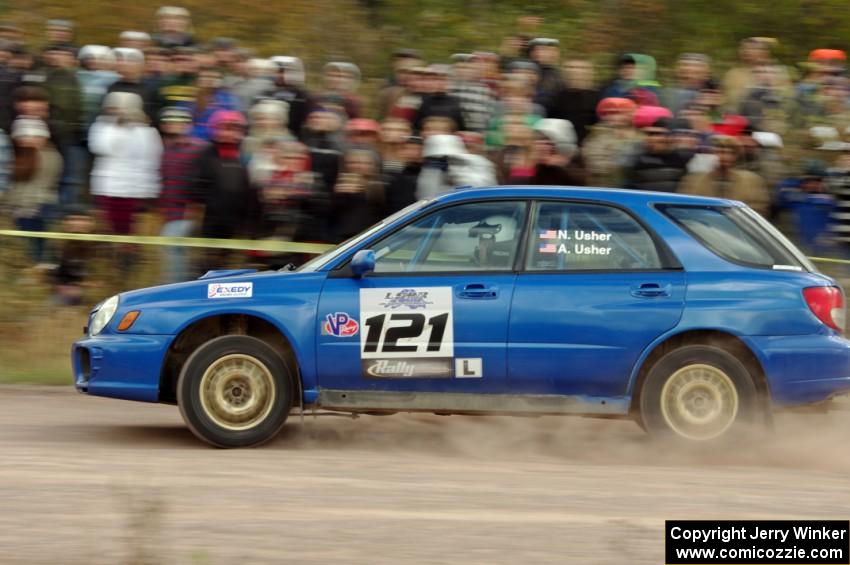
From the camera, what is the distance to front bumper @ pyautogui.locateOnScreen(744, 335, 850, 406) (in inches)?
340

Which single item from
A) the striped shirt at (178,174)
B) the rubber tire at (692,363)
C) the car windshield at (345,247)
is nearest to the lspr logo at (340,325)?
the car windshield at (345,247)

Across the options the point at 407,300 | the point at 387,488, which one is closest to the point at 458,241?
the point at 407,300

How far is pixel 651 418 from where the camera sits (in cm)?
870

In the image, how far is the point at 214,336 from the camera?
9.02 m

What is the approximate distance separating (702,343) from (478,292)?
1441mm

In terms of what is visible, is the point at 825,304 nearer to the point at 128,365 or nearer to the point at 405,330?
the point at 405,330

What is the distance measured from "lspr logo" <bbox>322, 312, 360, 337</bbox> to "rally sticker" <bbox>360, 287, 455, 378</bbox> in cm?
6

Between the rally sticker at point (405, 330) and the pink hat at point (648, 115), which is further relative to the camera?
the pink hat at point (648, 115)

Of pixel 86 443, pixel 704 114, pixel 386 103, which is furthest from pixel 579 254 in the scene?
pixel 386 103

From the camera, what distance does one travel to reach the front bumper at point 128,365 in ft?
28.7

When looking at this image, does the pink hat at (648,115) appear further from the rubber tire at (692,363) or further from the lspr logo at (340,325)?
the lspr logo at (340,325)

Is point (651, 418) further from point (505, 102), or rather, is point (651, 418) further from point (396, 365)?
point (505, 102)

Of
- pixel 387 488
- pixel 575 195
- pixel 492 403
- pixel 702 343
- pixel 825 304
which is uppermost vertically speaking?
pixel 575 195

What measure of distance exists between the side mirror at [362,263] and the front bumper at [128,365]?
1.23 m
